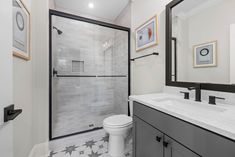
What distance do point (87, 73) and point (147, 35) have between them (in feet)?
4.12

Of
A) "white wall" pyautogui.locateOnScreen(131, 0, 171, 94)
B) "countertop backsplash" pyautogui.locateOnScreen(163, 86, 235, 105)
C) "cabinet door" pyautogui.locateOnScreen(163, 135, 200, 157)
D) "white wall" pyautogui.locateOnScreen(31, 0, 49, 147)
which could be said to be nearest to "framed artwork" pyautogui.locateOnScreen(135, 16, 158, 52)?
"white wall" pyautogui.locateOnScreen(131, 0, 171, 94)

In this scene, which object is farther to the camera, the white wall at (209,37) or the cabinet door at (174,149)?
the white wall at (209,37)

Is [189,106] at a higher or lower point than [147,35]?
lower

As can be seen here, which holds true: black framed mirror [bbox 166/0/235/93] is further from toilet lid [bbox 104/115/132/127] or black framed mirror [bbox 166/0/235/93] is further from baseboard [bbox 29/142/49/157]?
baseboard [bbox 29/142/49/157]

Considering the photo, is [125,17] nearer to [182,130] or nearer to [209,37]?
[209,37]

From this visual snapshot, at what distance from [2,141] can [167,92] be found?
58.3 inches

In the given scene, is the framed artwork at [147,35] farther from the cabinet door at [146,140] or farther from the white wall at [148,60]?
the cabinet door at [146,140]

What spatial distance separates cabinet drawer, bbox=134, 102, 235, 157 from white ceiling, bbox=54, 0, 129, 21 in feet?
7.72

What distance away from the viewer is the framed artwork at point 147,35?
5.18 feet

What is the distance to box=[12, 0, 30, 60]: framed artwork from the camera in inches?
36.8

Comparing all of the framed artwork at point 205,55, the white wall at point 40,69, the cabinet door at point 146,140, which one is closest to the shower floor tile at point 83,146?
the white wall at point 40,69

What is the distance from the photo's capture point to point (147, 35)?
1.72m

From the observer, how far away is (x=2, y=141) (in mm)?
502

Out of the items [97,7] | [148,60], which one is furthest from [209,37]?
[97,7]
